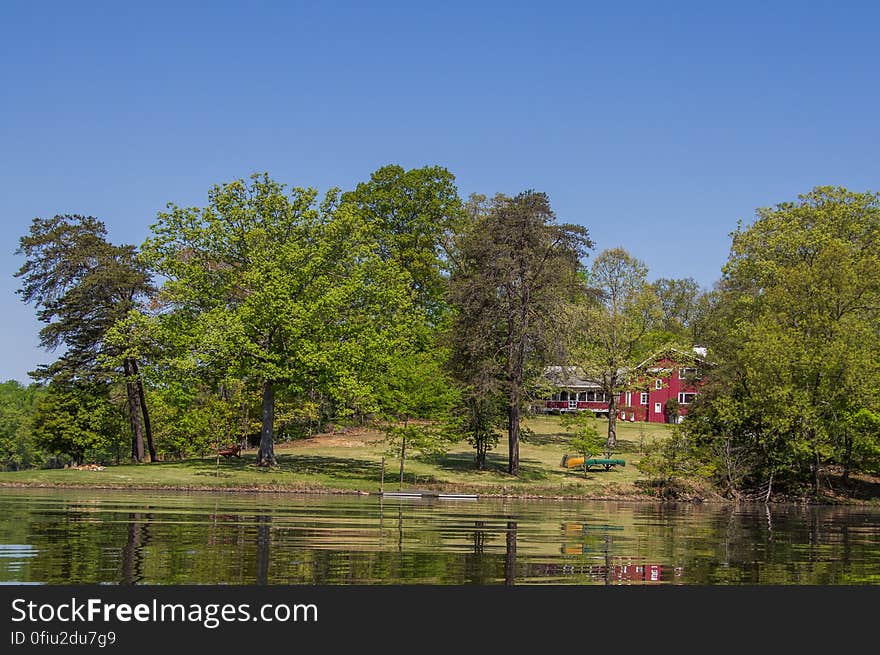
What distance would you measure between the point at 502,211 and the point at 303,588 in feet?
169

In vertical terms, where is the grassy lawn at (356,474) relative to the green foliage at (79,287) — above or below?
below

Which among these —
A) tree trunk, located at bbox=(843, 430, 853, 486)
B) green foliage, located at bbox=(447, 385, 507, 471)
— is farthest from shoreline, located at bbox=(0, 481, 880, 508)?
green foliage, located at bbox=(447, 385, 507, 471)

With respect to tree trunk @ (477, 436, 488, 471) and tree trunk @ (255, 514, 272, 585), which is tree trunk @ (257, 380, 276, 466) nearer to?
tree trunk @ (477, 436, 488, 471)

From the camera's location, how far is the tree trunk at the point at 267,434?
57875 mm

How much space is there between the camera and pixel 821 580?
19.0 metres

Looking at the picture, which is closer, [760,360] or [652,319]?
[760,360]

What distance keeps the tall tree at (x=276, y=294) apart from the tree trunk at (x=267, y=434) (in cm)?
6

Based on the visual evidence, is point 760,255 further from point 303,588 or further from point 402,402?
point 303,588

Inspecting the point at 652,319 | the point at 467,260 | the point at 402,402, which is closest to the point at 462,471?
the point at 402,402

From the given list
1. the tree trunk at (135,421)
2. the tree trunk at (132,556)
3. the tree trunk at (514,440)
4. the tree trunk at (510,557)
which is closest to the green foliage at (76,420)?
the tree trunk at (135,421)

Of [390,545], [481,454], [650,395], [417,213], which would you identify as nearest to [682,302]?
[650,395]

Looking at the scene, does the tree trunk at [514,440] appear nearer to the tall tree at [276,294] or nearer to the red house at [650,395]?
the tall tree at [276,294]

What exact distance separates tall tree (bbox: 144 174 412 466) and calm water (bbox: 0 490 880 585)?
16926 mm

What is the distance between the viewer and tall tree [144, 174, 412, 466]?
185ft
